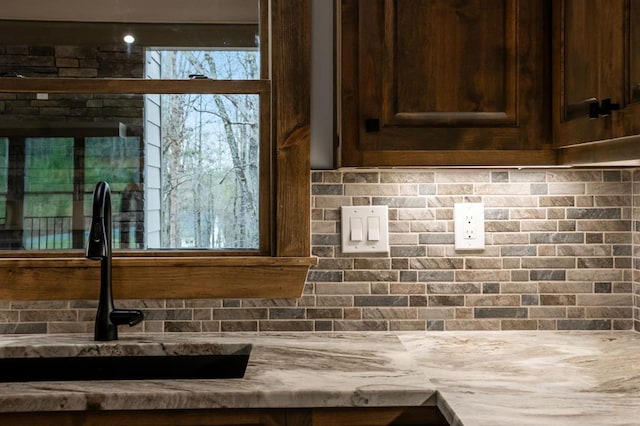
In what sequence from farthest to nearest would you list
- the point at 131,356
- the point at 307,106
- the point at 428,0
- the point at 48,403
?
the point at 307,106 → the point at 131,356 → the point at 428,0 → the point at 48,403

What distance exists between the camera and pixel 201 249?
2.12m

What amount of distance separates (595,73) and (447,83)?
0.34 m

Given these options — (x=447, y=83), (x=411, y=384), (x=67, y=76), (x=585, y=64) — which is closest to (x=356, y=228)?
(x=447, y=83)

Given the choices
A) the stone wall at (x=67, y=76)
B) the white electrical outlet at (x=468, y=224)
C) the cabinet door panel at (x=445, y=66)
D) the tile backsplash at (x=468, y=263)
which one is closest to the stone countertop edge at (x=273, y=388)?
the tile backsplash at (x=468, y=263)

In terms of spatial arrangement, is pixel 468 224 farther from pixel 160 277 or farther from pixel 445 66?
pixel 160 277

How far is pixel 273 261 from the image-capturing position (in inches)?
80.4

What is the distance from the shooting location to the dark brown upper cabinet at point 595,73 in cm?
140

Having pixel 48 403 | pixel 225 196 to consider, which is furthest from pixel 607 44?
pixel 48 403

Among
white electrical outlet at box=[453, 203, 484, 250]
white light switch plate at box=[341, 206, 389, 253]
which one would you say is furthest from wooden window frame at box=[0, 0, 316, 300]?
white electrical outlet at box=[453, 203, 484, 250]

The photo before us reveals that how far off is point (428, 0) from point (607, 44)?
0.45 meters

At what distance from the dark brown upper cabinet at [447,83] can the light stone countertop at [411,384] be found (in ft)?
1.59

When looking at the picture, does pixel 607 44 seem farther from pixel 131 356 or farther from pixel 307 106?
pixel 131 356

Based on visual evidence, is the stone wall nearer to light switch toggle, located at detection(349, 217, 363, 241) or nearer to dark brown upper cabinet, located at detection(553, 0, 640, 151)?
light switch toggle, located at detection(349, 217, 363, 241)

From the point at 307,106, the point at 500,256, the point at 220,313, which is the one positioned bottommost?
the point at 220,313
